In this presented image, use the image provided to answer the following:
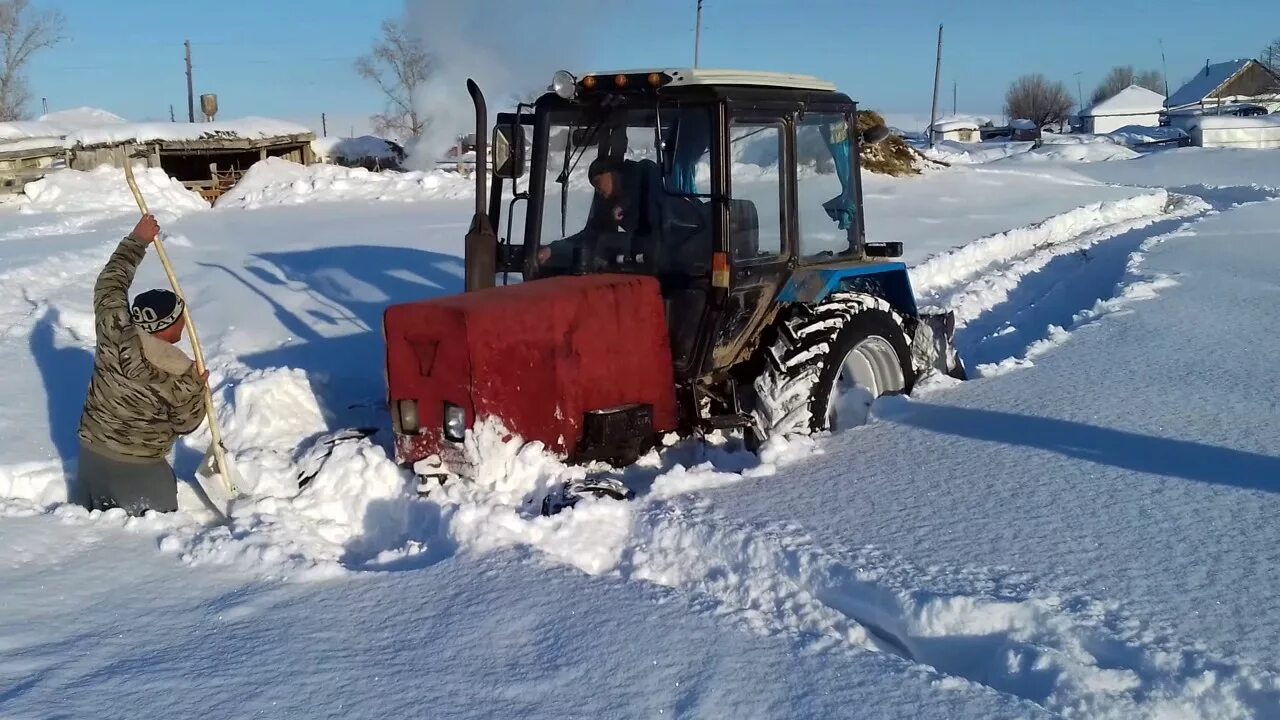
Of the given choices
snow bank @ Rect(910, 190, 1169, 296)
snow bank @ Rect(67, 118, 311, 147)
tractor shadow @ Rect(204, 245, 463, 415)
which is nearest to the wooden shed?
snow bank @ Rect(67, 118, 311, 147)

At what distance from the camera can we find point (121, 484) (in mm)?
4668

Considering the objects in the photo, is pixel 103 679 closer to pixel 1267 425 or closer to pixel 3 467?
pixel 3 467

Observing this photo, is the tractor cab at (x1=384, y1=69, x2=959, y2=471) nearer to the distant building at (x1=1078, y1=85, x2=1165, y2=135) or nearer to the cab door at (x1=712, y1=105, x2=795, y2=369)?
the cab door at (x1=712, y1=105, x2=795, y2=369)

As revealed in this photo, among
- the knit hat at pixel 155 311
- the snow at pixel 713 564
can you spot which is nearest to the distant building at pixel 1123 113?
the snow at pixel 713 564

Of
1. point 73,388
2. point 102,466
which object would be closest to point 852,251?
point 102,466

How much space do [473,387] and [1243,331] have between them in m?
5.68

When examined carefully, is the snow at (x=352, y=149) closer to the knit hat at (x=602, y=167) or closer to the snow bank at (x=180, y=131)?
the snow bank at (x=180, y=131)

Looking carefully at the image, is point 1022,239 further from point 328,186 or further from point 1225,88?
point 1225,88

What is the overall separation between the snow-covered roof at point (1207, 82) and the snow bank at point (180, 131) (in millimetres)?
61058

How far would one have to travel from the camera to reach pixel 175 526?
4473 millimetres

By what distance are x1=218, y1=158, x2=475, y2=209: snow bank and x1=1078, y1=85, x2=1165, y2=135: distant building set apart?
5617 cm

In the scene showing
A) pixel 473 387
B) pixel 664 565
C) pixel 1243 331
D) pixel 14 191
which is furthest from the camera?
pixel 14 191

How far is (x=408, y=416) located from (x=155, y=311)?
45.3 inches

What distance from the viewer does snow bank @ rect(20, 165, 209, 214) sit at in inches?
838
